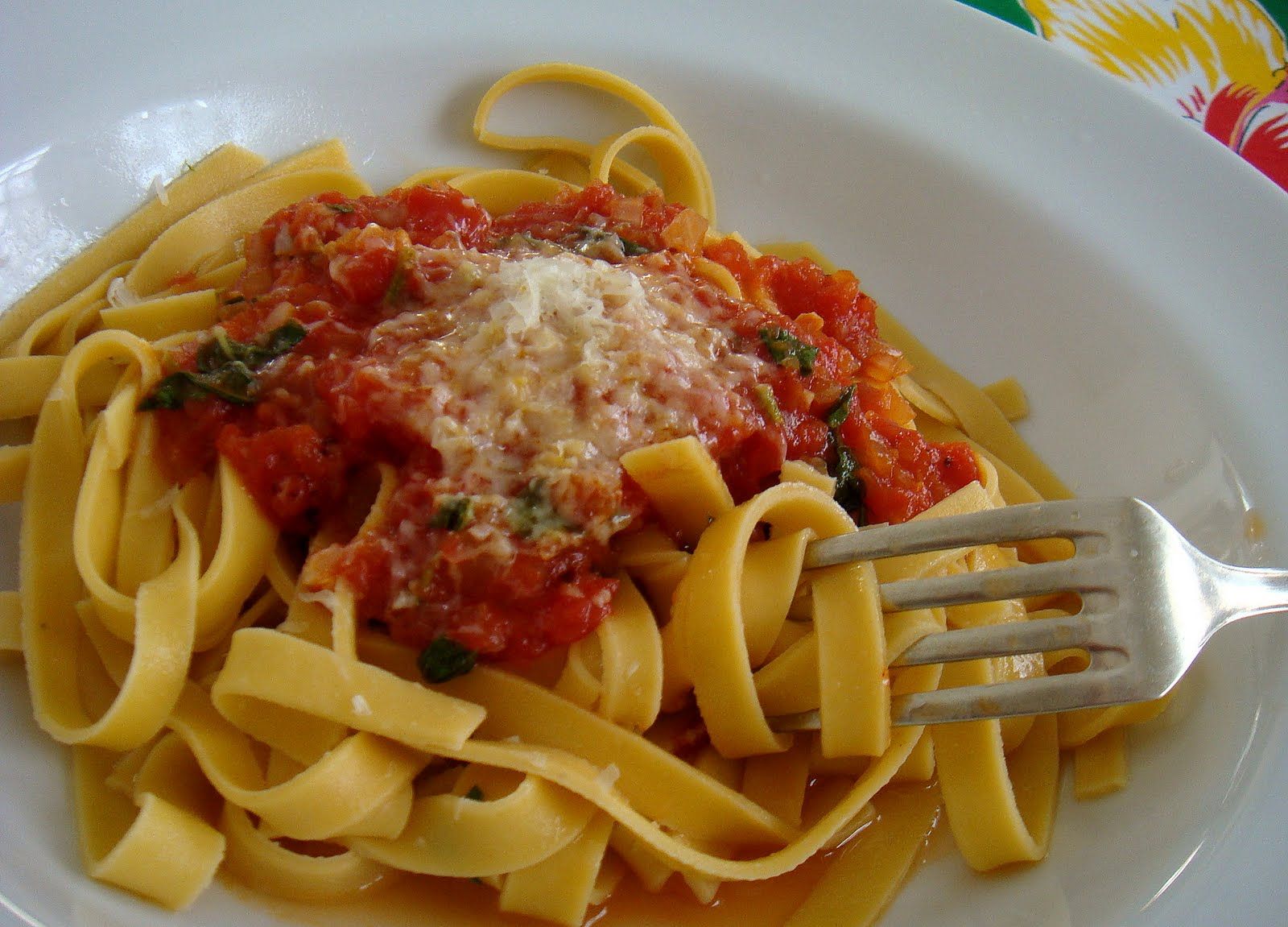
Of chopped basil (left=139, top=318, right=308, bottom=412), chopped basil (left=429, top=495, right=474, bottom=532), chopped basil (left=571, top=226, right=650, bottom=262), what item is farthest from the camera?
chopped basil (left=571, top=226, right=650, bottom=262)

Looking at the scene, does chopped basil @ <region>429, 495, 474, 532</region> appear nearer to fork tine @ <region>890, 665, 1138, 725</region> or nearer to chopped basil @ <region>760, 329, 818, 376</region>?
chopped basil @ <region>760, 329, 818, 376</region>

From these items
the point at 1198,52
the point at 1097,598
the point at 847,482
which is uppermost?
the point at 1198,52

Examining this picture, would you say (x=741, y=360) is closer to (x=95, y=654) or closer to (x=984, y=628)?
(x=984, y=628)

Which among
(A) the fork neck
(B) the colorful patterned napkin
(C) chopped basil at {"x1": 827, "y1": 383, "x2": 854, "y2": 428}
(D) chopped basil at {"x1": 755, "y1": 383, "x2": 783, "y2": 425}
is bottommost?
(C) chopped basil at {"x1": 827, "y1": 383, "x2": 854, "y2": 428}

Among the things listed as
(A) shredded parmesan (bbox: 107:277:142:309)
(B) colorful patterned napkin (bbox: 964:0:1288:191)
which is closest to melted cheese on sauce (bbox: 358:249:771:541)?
(A) shredded parmesan (bbox: 107:277:142:309)

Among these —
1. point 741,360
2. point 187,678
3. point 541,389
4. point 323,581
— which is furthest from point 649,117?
point 187,678

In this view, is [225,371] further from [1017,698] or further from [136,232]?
[1017,698]

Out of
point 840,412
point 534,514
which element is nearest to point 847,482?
point 840,412
